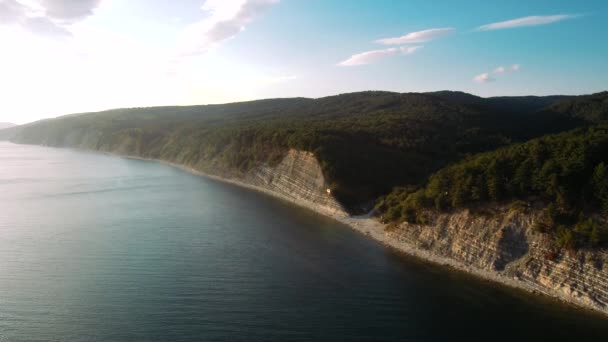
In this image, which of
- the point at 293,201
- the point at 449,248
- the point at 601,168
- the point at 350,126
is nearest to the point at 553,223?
the point at 601,168

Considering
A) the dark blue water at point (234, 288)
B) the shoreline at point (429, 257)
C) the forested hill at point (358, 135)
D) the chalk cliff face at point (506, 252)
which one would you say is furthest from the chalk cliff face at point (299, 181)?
the dark blue water at point (234, 288)

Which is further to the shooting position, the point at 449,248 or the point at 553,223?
the point at 449,248

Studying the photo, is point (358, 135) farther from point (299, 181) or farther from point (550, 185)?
point (550, 185)

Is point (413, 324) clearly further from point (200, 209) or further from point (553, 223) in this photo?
point (200, 209)

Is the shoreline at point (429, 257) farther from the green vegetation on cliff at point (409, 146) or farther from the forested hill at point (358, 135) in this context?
the forested hill at point (358, 135)

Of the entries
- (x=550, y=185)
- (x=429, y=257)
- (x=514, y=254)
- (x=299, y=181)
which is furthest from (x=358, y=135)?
(x=514, y=254)

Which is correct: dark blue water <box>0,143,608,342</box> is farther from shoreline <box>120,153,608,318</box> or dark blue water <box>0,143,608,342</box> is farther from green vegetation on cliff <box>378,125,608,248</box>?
green vegetation on cliff <box>378,125,608,248</box>
